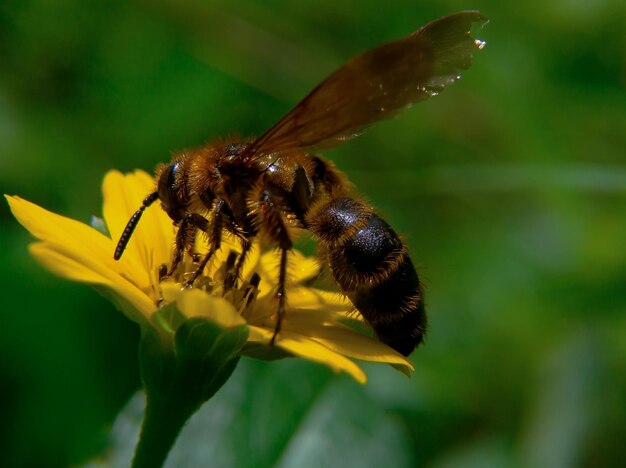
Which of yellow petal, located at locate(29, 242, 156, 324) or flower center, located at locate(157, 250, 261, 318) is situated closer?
yellow petal, located at locate(29, 242, 156, 324)

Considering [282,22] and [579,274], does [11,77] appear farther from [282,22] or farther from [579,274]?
[579,274]

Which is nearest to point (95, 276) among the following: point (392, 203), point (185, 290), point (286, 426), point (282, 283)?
point (185, 290)

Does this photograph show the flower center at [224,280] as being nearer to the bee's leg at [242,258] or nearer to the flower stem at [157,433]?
the bee's leg at [242,258]

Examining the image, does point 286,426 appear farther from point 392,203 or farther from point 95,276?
point 392,203

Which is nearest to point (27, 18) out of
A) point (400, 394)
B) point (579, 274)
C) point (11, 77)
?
point (11, 77)

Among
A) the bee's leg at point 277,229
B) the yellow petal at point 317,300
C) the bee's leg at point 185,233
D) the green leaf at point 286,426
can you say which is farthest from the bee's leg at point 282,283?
the green leaf at point 286,426

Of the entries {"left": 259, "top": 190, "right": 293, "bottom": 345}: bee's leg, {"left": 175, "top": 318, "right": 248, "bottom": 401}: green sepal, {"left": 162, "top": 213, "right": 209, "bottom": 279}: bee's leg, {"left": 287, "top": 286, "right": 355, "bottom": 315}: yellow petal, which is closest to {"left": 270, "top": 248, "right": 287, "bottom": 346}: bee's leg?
{"left": 259, "top": 190, "right": 293, "bottom": 345}: bee's leg

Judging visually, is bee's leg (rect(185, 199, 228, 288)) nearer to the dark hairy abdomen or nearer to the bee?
the bee
